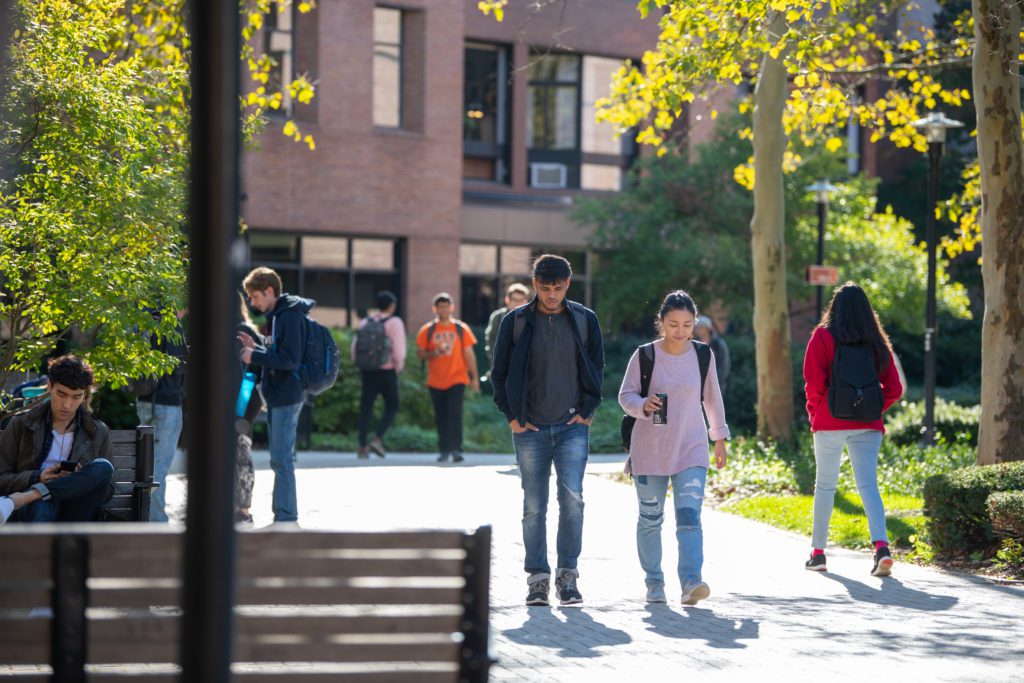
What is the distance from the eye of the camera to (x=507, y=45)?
33.0m

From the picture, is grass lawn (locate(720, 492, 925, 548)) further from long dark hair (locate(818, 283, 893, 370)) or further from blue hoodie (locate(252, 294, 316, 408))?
blue hoodie (locate(252, 294, 316, 408))

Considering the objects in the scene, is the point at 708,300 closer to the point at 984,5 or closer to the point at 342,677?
the point at 984,5

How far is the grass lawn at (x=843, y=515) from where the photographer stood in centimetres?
1193

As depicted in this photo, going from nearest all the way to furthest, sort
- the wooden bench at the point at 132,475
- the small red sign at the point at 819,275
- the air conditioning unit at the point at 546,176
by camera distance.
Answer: the wooden bench at the point at 132,475 < the small red sign at the point at 819,275 < the air conditioning unit at the point at 546,176

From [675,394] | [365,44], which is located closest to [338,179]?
[365,44]

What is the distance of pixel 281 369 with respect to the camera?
11500 millimetres

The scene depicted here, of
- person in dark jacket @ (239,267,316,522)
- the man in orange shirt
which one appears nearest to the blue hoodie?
person in dark jacket @ (239,267,316,522)

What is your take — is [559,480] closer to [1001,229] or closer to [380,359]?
[1001,229]

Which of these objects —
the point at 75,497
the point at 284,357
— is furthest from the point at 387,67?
the point at 75,497

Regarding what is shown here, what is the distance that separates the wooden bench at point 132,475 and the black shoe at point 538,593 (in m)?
2.09

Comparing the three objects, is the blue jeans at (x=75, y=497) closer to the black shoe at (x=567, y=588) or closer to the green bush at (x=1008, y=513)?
the black shoe at (x=567, y=588)

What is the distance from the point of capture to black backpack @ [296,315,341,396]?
1164 centimetres

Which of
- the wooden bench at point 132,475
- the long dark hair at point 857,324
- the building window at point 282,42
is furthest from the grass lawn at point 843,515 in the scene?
the building window at point 282,42

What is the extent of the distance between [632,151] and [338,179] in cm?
871
